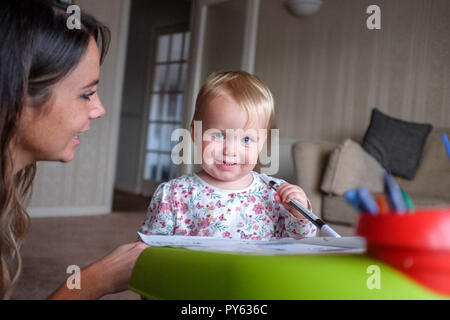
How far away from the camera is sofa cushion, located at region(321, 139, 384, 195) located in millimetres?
2428

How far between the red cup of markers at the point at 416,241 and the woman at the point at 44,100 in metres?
0.30

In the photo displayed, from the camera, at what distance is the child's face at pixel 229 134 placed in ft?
3.00

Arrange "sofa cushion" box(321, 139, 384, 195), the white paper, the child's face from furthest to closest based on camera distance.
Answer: "sofa cushion" box(321, 139, 384, 195) < the child's face < the white paper

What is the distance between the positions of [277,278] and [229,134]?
0.59 meters

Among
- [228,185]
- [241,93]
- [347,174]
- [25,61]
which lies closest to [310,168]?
[347,174]

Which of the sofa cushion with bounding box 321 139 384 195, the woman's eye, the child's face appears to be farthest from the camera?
the sofa cushion with bounding box 321 139 384 195

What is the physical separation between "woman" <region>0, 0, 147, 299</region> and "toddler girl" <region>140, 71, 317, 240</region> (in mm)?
252

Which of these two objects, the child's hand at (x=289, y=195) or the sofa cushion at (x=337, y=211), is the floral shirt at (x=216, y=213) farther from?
the sofa cushion at (x=337, y=211)

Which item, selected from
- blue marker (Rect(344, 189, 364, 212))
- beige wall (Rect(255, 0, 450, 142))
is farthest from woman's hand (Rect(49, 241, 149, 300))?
beige wall (Rect(255, 0, 450, 142))

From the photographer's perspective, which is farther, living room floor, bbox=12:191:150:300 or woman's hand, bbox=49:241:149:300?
living room floor, bbox=12:191:150:300

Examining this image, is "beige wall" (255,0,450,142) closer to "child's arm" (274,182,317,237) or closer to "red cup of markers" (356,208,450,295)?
"child's arm" (274,182,317,237)

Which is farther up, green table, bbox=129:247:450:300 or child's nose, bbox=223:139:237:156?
child's nose, bbox=223:139:237:156

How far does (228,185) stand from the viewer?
103cm
